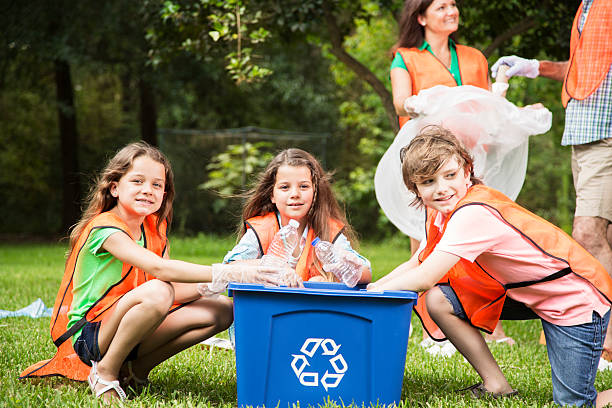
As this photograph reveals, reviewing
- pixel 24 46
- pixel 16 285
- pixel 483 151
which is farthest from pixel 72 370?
pixel 24 46

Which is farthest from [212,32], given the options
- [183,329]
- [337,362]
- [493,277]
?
[337,362]

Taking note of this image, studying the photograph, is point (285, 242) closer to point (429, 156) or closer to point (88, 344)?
point (429, 156)

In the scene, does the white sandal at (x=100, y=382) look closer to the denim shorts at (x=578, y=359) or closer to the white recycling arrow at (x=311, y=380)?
the white recycling arrow at (x=311, y=380)

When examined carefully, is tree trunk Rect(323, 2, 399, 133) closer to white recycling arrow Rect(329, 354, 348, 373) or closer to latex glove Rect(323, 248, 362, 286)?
latex glove Rect(323, 248, 362, 286)

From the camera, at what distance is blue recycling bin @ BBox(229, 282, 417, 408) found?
2219mm

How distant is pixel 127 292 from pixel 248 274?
22.0 inches

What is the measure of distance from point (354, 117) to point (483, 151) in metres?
12.0

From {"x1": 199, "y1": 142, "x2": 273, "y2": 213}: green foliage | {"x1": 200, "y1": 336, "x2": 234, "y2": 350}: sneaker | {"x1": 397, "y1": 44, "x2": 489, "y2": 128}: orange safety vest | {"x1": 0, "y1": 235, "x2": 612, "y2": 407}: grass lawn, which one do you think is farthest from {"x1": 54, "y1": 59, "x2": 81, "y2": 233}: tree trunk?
{"x1": 397, "y1": 44, "x2": 489, "y2": 128}: orange safety vest

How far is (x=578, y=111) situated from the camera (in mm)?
3486

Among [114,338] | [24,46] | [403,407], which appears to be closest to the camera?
[403,407]

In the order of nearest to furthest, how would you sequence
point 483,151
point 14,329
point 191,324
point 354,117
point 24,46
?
1. point 191,324
2. point 483,151
3. point 14,329
4. point 24,46
5. point 354,117

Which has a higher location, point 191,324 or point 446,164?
point 446,164

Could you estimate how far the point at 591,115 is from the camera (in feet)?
11.3

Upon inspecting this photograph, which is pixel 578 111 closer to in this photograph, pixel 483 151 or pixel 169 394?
pixel 483 151
